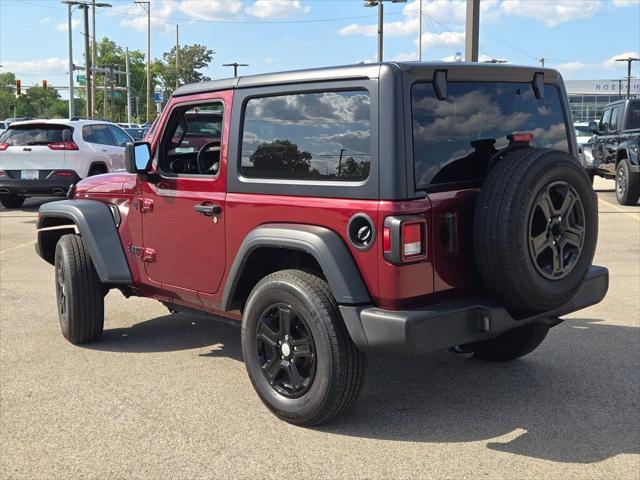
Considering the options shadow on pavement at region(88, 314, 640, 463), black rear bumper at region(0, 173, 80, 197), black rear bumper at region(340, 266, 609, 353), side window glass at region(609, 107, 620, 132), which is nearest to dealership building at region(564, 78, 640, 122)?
side window glass at region(609, 107, 620, 132)

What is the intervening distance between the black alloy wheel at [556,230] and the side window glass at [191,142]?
6.66 feet

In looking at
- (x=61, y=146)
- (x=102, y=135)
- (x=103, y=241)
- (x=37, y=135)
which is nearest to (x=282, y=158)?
(x=103, y=241)

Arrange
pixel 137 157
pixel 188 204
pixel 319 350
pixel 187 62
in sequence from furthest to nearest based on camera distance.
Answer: pixel 187 62 → pixel 137 157 → pixel 188 204 → pixel 319 350

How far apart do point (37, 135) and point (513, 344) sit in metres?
11.3

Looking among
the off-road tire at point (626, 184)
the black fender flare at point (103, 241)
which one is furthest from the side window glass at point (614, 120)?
the black fender flare at point (103, 241)

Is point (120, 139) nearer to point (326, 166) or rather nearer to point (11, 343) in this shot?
point (11, 343)

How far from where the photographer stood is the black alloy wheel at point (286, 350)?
12.5 feet

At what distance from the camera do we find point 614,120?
15.4 metres

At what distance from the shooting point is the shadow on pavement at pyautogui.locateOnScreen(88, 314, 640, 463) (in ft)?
12.2

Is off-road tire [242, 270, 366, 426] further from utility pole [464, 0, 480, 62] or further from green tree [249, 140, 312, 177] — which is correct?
utility pole [464, 0, 480, 62]

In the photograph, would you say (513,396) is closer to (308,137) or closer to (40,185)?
(308,137)

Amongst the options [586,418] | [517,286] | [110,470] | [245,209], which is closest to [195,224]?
[245,209]

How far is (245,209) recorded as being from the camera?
4098mm

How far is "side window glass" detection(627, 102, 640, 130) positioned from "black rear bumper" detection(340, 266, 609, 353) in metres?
12.5
